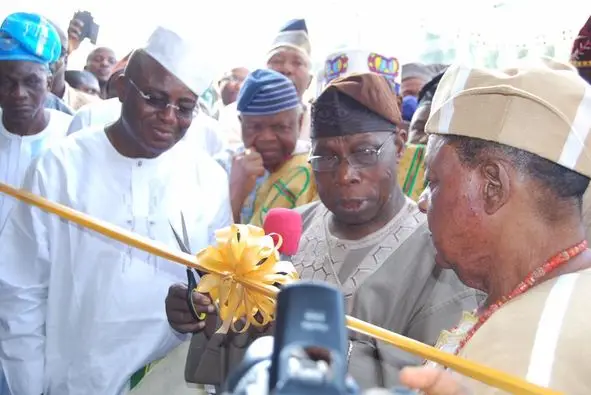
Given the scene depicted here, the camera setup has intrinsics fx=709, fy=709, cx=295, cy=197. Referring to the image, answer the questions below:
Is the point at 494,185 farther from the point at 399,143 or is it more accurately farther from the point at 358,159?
the point at 399,143

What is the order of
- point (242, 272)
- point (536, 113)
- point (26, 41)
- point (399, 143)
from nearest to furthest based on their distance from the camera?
Result: point (536, 113) < point (242, 272) < point (399, 143) < point (26, 41)

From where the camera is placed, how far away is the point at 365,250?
2129mm

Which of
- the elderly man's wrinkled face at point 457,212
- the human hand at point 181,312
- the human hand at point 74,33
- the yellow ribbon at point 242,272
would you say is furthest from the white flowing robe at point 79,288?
the human hand at point 74,33

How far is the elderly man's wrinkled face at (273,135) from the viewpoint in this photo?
325 cm

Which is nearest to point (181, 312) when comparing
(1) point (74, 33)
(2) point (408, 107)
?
(2) point (408, 107)

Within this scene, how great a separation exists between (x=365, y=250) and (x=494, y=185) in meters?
0.89

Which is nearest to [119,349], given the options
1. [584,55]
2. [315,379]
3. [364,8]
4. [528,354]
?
[528,354]

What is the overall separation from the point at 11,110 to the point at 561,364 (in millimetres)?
3159

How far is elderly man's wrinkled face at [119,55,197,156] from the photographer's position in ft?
8.61

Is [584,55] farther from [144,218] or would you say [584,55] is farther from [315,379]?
[315,379]

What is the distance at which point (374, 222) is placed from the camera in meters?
2.19

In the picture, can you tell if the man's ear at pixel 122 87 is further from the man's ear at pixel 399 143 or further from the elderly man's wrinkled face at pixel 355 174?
the man's ear at pixel 399 143

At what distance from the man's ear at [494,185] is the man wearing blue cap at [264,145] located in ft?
6.20

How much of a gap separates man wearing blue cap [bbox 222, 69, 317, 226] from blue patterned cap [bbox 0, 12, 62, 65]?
103cm
